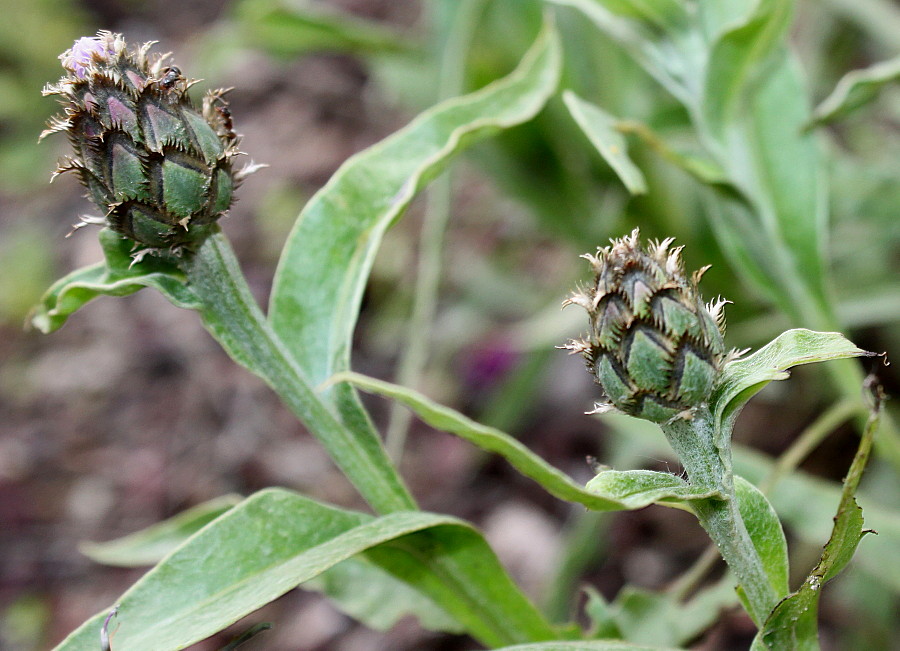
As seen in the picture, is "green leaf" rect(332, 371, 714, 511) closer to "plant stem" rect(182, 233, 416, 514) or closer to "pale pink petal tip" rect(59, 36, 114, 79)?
"plant stem" rect(182, 233, 416, 514)

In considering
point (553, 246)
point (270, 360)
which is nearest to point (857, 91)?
point (270, 360)

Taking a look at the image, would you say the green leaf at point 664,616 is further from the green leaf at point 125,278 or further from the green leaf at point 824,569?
the green leaf at point 125,278

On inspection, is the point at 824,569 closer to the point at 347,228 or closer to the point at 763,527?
the point at 763,527

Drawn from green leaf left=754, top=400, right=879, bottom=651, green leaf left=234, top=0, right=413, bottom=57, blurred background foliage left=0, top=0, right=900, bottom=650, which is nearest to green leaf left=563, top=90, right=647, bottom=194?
blurred background foliage left=0, top=0, right=900, bottom=650

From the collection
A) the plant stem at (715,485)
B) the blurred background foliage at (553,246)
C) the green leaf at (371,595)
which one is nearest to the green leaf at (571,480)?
the plant stem at (715,485)

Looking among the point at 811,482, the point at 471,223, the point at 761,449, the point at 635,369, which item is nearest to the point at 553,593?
the point at 811,482

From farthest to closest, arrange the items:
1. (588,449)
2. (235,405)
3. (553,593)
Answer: (235,405) < (588,449) < (553,593)

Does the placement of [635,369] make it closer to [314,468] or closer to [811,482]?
[811,482]
